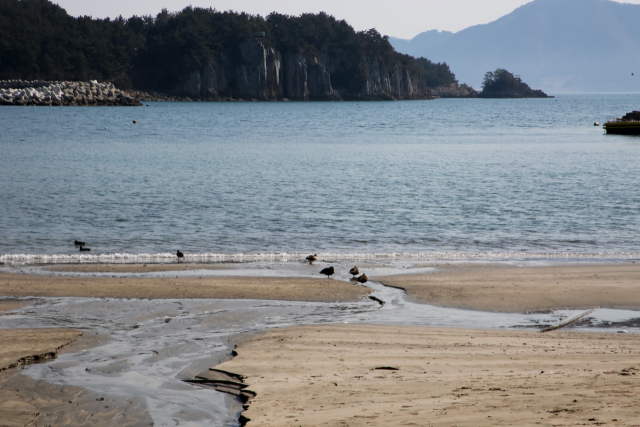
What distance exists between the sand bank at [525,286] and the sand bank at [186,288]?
1625 millimetres

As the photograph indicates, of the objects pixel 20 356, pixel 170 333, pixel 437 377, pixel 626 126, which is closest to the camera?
pixel 437 377

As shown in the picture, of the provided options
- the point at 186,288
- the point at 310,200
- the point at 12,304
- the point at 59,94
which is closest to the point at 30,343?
the point at 12,304

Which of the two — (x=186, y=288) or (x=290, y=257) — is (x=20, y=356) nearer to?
(x=186, y=288)

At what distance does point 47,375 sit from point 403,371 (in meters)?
4.58

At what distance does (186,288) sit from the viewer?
12.5 meters

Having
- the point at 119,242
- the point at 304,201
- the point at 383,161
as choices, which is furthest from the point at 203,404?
the point at 383,161

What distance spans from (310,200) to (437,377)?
18.5 m

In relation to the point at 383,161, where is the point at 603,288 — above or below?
below

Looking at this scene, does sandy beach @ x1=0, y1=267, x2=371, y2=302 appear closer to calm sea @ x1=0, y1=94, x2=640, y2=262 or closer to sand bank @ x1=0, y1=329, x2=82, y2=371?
sand bank @ x1=0, y1=329, x2=82, y2=371

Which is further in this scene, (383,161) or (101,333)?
(383,161)

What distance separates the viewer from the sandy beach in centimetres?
1198

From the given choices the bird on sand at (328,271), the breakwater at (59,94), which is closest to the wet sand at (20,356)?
the bird on sand at (328,271)

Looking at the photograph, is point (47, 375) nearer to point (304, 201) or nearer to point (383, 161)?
point (304, 201)

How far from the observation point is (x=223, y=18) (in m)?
187
